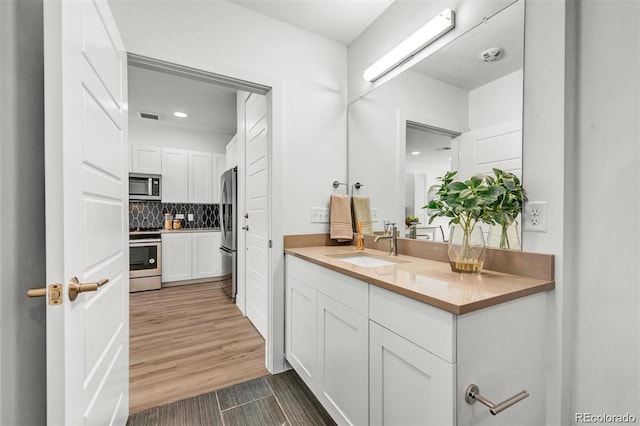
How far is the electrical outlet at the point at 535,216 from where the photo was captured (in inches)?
44.1

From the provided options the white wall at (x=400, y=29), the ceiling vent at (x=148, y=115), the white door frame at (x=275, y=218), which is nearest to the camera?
the white wall at (x=400, y=29)

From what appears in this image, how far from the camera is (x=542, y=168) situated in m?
1.13

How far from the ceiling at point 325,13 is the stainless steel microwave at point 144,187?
10.7 ft

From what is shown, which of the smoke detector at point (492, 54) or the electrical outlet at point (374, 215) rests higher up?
the smoke detector at point (492, 54)

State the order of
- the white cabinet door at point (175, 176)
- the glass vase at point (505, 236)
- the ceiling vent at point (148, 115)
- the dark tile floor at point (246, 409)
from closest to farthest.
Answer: the glass vase at point (505, 236)
the dark tile floor at point (246, 409)
the ceiling vent at point (148, 115)
the white cabinet door at point (175, 176)

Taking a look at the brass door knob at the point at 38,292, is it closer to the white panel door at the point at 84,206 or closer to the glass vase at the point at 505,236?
the white panel door at the point at 84,206

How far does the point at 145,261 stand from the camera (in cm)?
384

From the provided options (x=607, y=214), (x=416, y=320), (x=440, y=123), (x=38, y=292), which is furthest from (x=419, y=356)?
(x=440, y=123)

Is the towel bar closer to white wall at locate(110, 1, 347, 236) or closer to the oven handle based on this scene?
white wall at locate(110, 1, 347, 236)

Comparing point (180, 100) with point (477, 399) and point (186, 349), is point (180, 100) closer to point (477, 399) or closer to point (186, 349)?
point (186, 349)

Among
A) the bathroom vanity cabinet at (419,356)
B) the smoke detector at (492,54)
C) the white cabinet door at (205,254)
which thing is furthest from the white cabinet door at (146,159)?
the smoke detector at (492,54)

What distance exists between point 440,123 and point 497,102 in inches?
12.6

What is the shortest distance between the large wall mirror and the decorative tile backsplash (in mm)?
3557

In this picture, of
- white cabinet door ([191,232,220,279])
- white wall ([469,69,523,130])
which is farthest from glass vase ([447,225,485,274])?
white cabinet door ([191,232,220,279])
